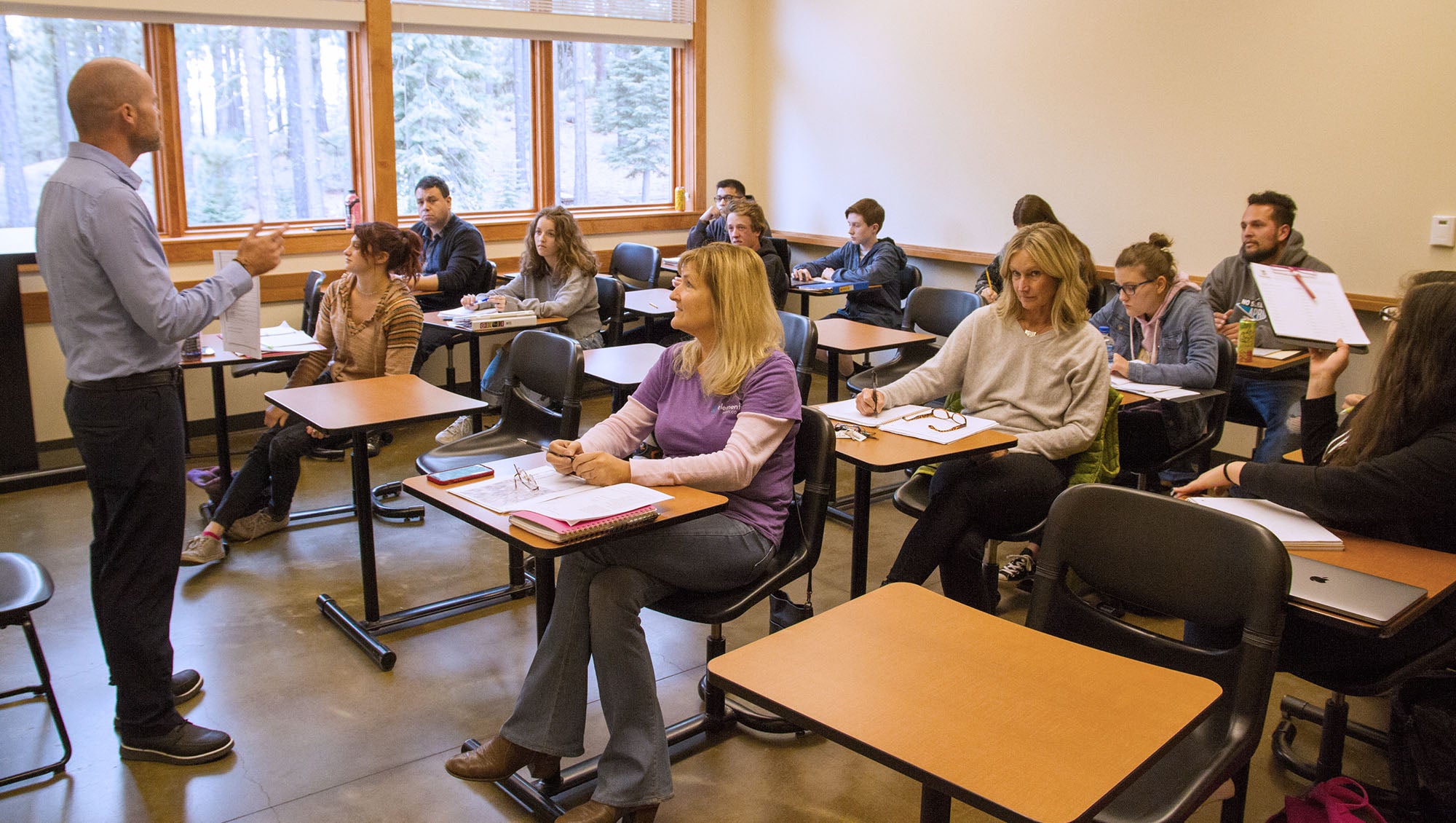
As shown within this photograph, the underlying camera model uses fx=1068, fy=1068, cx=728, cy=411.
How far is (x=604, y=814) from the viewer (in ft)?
7.19

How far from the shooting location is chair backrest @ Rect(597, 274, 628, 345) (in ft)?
18.0

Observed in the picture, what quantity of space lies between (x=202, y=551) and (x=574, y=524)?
8.18 feet

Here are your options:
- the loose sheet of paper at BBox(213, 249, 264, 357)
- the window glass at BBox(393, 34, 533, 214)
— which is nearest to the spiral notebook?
the loose sheet of paper at BBox(213, 249, 264, 357)

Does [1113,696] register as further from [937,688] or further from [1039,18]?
[1039,18]

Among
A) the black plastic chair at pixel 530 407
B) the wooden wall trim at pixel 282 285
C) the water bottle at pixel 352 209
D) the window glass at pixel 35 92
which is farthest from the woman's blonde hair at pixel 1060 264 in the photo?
the window glass at pixel 35 92

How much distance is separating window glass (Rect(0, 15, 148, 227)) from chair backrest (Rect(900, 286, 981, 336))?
3826mm

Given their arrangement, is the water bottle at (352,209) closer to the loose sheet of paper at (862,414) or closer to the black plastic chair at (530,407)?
the black plastic chair at (530,407)

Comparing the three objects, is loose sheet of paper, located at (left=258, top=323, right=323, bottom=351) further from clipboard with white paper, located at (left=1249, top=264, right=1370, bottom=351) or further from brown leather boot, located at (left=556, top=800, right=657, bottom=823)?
clipboard with white paper, located at (left=1249, top=264, right=1370, bottom=351)

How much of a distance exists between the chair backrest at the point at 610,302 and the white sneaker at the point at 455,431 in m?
0.87

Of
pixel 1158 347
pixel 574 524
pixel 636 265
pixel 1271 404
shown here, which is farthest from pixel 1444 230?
pixel 636 265

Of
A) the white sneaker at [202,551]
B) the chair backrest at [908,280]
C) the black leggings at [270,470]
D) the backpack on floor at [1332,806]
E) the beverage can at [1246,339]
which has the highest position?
the chair backrest at [908,280]

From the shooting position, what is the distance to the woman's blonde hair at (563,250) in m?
5.28

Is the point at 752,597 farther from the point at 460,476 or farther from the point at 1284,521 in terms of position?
the point at 1284,521

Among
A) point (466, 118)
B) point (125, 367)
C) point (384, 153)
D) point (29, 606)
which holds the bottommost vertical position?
point (29, 606)
